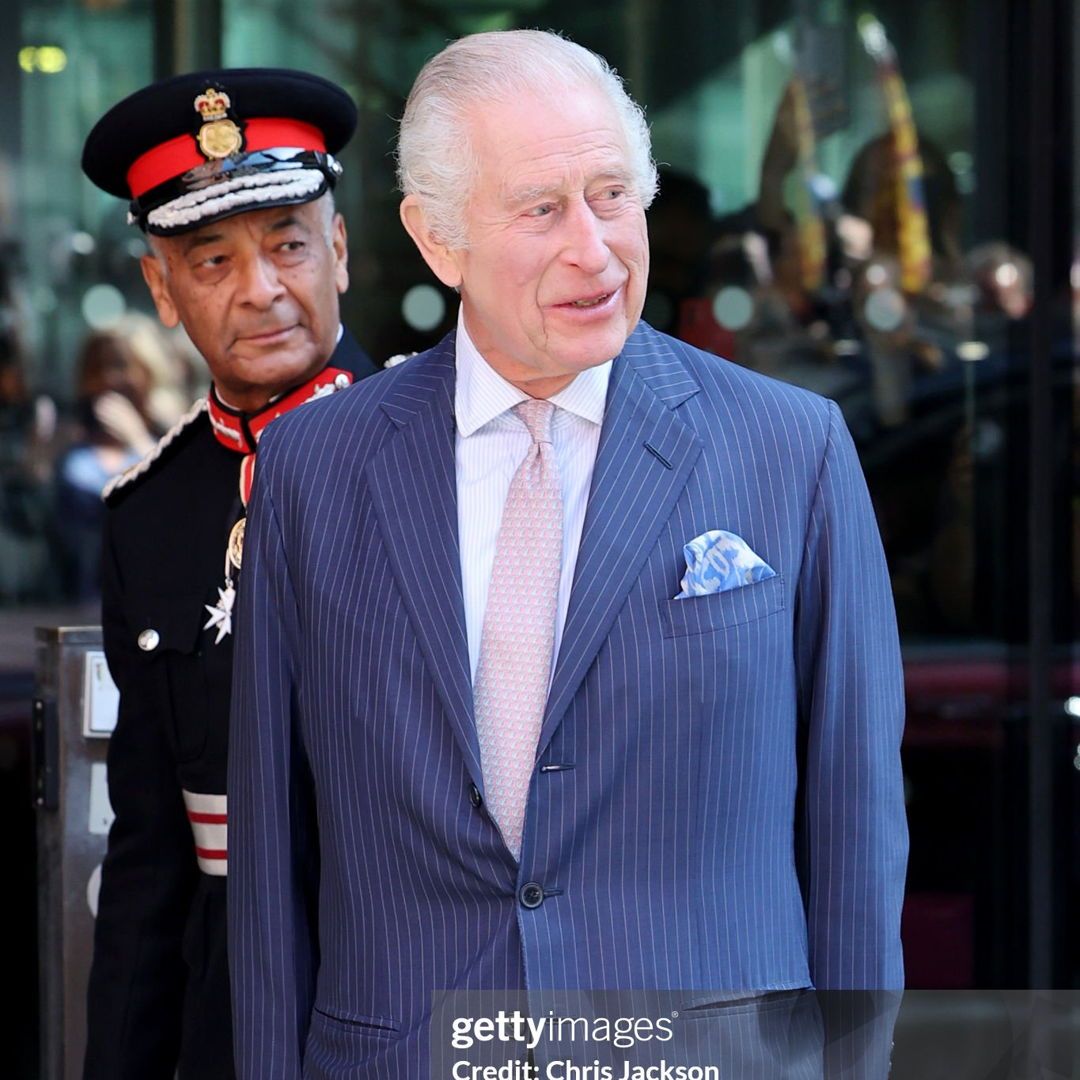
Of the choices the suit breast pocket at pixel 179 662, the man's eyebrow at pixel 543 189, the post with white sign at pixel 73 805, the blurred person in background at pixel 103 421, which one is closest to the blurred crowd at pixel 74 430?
the blurred person in background at pixel 103 421

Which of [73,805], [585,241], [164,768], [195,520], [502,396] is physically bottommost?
[73,805]

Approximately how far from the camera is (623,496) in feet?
6.37

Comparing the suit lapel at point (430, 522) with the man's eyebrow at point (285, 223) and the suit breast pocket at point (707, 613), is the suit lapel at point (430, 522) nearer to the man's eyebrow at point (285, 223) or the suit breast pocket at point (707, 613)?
the suit breast pocket at point (707, 613)

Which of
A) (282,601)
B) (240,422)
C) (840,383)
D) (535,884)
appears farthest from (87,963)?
(840,383)

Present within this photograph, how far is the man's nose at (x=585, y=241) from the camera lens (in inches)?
75.8

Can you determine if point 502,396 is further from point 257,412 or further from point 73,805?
point 73,805

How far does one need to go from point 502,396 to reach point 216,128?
2.61ft

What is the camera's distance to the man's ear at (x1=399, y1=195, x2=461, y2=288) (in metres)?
2.05

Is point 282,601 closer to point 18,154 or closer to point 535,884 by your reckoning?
point 535,884

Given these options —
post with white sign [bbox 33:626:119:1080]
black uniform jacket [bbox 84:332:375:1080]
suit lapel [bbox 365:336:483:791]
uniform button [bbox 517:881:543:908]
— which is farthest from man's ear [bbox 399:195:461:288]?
post with white sign [bbox 33:626:119:1080]

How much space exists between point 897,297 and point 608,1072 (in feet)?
8.20

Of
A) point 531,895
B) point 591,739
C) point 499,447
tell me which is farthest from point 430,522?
point 531,895

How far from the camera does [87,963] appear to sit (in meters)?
2.95

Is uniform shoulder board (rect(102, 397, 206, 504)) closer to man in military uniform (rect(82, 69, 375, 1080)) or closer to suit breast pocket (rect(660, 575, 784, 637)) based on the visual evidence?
man in military uniform (rect(82, 69, 375, 1080))
